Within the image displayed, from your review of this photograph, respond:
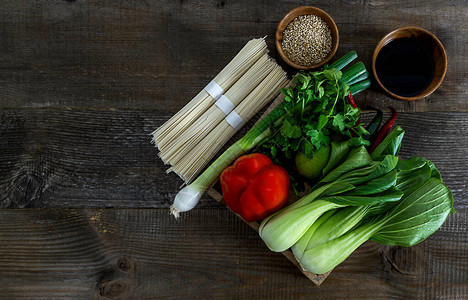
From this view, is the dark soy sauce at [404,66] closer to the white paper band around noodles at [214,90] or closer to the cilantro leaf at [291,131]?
the cilantro leaf at [291,131]

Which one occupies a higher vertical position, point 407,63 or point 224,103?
point 407,63

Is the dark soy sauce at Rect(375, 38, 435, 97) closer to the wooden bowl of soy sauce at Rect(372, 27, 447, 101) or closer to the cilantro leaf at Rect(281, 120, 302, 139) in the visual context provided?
the wooden bowl of soy sauce at Rect(372, 27, 447, 101)

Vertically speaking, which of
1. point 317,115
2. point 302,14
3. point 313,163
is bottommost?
point 313,163

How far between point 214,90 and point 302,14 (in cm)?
39

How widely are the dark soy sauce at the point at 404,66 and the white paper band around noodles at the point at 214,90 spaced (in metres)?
0.53

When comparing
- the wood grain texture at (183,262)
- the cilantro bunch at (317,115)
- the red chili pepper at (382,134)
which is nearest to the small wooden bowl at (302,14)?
the cilantro bunch at (317,115)

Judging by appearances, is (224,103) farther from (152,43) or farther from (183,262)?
(183,262)

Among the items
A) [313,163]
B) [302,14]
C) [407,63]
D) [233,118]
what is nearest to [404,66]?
[407,63]

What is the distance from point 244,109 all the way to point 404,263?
759mm

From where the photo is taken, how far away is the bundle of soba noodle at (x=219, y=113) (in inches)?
46.3

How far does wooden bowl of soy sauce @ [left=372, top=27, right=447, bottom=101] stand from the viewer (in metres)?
1.15

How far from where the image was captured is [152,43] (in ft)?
4.13

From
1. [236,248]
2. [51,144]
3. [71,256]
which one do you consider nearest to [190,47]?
[51,144]

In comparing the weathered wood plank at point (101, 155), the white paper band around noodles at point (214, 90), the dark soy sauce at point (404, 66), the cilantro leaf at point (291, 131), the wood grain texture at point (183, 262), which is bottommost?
the wood grain texture at point (183, 262)
